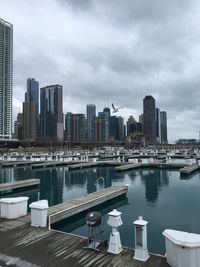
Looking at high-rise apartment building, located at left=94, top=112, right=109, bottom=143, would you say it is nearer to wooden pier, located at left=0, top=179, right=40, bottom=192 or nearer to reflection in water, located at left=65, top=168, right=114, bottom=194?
reflection in water, located at left=65, top=168, right=114, bottom=194

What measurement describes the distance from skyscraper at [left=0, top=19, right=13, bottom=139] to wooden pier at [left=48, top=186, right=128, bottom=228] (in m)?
143

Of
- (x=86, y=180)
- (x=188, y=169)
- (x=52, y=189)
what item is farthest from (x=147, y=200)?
(x=188, y=169)

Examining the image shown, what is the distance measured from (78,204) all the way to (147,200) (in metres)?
8.79

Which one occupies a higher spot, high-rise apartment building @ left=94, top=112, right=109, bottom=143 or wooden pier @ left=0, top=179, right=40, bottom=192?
high-rise apartment building @ left=94, top=112, right=109, bottom=143

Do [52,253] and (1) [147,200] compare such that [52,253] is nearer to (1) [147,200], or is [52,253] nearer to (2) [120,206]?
(2) [120,206]

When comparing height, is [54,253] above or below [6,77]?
below

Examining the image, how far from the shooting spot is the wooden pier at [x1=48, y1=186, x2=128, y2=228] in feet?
42.7

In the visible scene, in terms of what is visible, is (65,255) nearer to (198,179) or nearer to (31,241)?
(31,241)

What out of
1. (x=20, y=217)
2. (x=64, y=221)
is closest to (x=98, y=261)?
(x=20, y=217)

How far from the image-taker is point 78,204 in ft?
49.4

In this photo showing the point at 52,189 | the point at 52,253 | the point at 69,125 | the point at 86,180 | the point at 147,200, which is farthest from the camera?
the point at 69,125

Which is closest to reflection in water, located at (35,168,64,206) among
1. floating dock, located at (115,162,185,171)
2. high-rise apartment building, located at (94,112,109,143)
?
floating dock, located at (115,162,185,171)

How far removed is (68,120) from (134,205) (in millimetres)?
177969

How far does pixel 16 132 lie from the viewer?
192 meters
